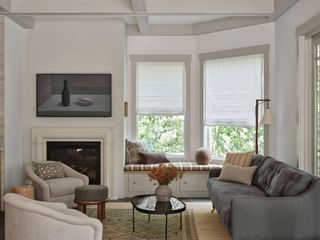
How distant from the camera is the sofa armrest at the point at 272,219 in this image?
4.04 m

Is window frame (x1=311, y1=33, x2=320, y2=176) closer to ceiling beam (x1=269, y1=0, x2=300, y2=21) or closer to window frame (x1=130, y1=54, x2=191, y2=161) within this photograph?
ceiling beam (x1=269, y1=0, x2=300, y2=21)

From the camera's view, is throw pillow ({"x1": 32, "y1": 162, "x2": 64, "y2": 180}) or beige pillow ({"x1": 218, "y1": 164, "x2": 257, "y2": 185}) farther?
throw pillow ({"x1": 32, "y1": 162, "x2": 64, "y2": 180})

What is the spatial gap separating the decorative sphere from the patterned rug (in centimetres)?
145

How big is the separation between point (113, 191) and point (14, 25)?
301cm

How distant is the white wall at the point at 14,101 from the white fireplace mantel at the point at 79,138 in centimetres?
25

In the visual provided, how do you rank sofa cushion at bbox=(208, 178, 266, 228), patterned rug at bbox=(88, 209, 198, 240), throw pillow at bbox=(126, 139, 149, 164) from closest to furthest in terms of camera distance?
sofa cushion at bbox=(208, 178, 266, 228) → patterned rug at bbox=(88, 209, 198, 240) → throw pillow at bbox=(126, 139, 149, 164)

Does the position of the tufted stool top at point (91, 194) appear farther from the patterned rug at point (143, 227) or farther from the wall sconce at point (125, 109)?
the wall sconce at point (125, 109)

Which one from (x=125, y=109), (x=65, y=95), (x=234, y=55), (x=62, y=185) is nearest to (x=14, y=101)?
(x=65, y=95)

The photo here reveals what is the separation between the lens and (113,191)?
695 cm

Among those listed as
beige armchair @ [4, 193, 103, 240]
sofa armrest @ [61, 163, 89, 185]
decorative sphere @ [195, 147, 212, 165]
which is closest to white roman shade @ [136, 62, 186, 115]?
decorative sphere @ [195, 147, 212, 165]

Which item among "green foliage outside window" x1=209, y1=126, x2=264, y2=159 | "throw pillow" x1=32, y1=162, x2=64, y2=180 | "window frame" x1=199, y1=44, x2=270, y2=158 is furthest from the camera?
"green foliage outside window" x1=209, y1=126, x2=264, y2=159

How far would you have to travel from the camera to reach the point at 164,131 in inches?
310

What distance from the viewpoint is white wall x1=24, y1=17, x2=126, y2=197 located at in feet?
22.7

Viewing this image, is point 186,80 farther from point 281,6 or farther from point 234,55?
point 281,6
